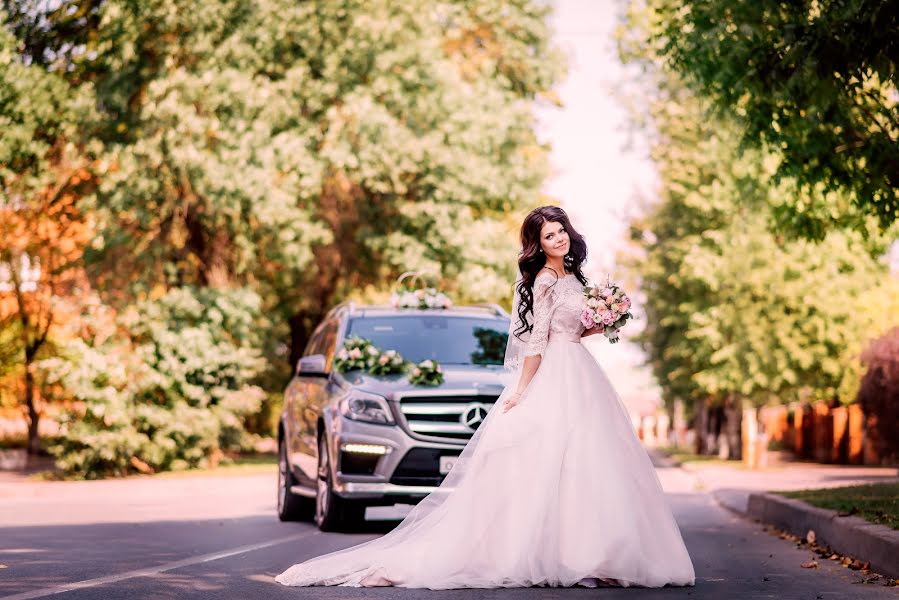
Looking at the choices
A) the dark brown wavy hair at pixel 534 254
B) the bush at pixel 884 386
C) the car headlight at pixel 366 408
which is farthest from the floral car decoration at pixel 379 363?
the bush at pixel 884 386

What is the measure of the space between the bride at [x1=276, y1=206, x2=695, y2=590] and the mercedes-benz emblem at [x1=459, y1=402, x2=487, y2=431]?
3.68 metres

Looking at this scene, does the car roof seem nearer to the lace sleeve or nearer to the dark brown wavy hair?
the dark brown wavy hair

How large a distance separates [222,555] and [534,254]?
11.8 feet

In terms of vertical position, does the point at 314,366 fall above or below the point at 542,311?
below

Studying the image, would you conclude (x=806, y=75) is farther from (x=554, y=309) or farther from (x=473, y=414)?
(x=554, y=309)

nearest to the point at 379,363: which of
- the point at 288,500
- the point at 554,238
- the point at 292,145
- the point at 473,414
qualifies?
the point at 473,414

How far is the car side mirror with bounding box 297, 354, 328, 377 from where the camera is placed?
1433 cm

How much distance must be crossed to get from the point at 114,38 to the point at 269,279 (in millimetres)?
8028

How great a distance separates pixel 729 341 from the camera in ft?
126

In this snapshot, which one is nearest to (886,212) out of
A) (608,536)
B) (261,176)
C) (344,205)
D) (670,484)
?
(608,536)

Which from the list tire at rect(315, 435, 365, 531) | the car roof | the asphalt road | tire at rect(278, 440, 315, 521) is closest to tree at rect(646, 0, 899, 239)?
the car roof

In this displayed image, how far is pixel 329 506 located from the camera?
45.3 ft

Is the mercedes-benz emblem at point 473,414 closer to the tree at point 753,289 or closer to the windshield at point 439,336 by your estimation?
the windshield at point 439,336

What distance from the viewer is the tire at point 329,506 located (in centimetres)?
1373
